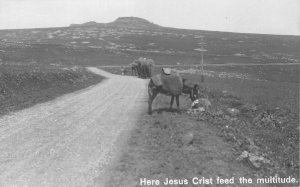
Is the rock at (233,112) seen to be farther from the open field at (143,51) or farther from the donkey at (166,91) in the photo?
the open field at (143,51)

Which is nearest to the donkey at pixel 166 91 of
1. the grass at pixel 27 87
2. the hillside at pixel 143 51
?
the grass at pixel 27 87

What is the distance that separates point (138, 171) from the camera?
12.0 m

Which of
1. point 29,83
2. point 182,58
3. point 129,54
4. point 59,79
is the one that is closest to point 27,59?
point 129,54

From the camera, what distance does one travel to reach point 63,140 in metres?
15.5

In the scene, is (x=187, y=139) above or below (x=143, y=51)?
below

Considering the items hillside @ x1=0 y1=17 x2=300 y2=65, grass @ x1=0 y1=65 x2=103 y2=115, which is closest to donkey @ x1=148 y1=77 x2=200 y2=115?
grass @ x1=0 y1=65 x2=103 y2=115

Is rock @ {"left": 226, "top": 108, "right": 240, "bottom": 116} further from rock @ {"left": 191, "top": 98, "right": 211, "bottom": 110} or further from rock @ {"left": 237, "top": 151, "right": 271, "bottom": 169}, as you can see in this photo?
rock @ {"left": 237, "top": 151, "right": 271, "bottom": 169}

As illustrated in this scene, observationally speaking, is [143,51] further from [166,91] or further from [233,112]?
[166,91]

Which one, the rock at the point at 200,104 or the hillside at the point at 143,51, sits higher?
the hillside at the point at 143,51

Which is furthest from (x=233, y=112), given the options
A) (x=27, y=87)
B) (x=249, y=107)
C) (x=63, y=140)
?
(x=27, y=87)

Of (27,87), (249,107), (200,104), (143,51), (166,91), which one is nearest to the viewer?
(166,91)

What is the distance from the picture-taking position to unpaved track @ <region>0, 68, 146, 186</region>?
1160 centimetres

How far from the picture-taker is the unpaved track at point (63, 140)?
457 inches

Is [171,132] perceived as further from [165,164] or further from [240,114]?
[240,114]
